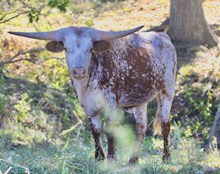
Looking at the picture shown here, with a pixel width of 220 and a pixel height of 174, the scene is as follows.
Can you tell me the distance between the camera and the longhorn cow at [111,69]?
28.2 ft

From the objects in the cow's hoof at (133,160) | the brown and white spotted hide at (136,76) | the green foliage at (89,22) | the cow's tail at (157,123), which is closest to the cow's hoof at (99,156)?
the brown and white spotted hide at (136,76)

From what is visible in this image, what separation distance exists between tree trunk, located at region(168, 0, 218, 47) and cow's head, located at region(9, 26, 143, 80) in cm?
757

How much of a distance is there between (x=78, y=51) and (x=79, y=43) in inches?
5.1

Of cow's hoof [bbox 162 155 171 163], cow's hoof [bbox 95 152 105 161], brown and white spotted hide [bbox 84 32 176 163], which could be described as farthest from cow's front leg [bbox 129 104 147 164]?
cow's hoof [bbox 95 152 105 161]

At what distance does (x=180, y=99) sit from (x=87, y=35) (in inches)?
245

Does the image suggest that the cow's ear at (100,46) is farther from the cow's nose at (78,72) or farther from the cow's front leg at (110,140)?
the cow's front leg at (110,140)

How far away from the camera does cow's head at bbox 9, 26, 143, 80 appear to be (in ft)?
27.4

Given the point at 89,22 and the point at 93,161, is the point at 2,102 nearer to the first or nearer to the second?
the point at 89,22

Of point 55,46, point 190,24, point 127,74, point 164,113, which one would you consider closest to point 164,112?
point 164,113

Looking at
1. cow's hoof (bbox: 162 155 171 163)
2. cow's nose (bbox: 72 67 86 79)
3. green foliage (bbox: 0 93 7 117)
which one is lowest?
green foliage (bbox: 0 93 7 117)

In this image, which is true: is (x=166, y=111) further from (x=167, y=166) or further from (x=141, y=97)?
(x=167, y=166)

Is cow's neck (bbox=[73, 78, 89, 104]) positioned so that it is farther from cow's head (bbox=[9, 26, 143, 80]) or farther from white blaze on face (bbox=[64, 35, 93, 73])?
white blaze on face (bbox=[64, 35, 93, 73])

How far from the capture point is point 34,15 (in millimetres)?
12586

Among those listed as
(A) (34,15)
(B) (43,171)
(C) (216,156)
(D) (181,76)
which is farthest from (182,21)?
(B) (43,171)
